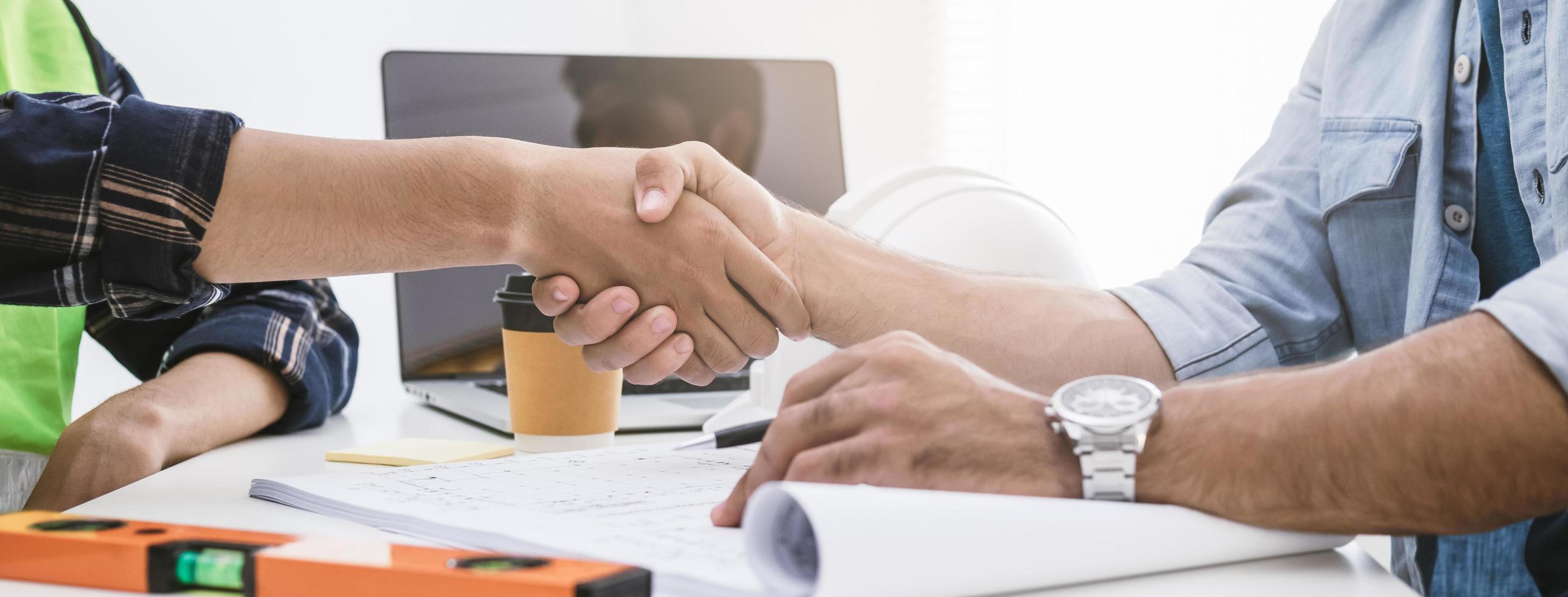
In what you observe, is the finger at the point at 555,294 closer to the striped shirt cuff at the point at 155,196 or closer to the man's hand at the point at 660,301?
the man's hand at the point at 660,301

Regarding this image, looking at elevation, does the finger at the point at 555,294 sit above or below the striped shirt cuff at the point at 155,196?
below

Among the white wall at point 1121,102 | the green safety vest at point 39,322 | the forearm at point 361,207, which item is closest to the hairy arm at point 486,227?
the forearm at point 361,207

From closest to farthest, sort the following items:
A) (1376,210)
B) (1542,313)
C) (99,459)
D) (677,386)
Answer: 1. (1542,313)
2. (99,459)
3. (1376,210)
4. (677,386)

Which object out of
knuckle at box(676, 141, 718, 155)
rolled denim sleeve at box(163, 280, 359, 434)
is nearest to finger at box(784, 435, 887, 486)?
knuckle at box(676, 141, 718, 155)

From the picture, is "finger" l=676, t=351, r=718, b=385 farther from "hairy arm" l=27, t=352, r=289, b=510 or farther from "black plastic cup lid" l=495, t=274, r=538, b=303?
"hairy arm" l=27, t=352, r=289, b=510

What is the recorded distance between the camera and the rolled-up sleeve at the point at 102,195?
60 centimetres

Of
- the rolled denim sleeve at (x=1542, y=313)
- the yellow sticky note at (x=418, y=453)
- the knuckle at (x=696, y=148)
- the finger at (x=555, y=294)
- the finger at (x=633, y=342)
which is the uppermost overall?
the knuckle at (x=696, y=148)

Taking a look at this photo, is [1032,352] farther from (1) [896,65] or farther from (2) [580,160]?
(1) [896,65]

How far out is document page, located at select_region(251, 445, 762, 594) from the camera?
17.1 inches

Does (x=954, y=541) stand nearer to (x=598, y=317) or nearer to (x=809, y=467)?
(x=809, y=467)

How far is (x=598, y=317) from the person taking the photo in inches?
33.6

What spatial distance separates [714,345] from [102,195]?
488 mm

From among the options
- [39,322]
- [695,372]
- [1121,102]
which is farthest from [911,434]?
[1121,102]

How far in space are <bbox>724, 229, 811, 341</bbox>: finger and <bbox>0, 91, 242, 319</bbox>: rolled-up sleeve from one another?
40 cm
